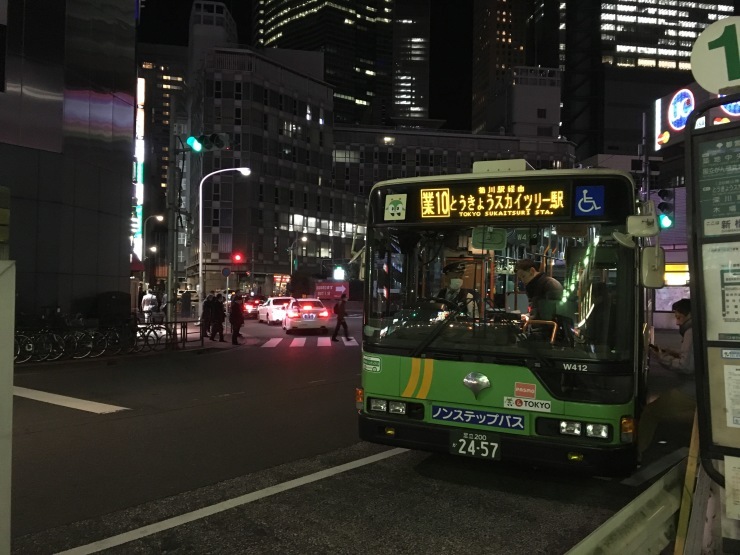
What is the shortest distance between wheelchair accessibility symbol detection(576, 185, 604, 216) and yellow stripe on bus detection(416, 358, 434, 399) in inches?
74.5

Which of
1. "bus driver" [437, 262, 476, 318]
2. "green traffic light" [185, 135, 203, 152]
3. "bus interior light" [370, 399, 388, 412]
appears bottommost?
"bus interior light" [370, 399, 388, 412]

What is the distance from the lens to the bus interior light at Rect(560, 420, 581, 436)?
16.0ft

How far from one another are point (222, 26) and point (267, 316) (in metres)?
55.8

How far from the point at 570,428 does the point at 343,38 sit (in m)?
193

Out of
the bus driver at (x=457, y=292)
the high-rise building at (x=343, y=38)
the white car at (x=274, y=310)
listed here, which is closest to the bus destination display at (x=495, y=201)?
the bus driver at (x=457, y=292)

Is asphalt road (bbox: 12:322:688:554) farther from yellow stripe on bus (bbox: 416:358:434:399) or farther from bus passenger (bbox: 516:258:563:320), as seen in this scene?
bus passenger (bbox: 516:258:563:320)

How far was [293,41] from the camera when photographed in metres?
182

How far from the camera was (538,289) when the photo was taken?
18.6 feet

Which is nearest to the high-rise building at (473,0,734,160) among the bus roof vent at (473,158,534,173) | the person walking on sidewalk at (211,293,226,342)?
the person walking on sidewalk at (211,293,226,342)

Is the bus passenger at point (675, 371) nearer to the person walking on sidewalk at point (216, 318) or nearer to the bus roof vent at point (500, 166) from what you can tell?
the bus roof vent at point (500, 166)

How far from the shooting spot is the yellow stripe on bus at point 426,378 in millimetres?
5355

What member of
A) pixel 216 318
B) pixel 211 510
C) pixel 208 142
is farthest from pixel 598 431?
pixel 216 318

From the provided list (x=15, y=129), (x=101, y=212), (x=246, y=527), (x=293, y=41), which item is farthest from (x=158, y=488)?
(x=293, y=41)

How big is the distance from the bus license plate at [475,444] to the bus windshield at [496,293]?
67 centimetres
